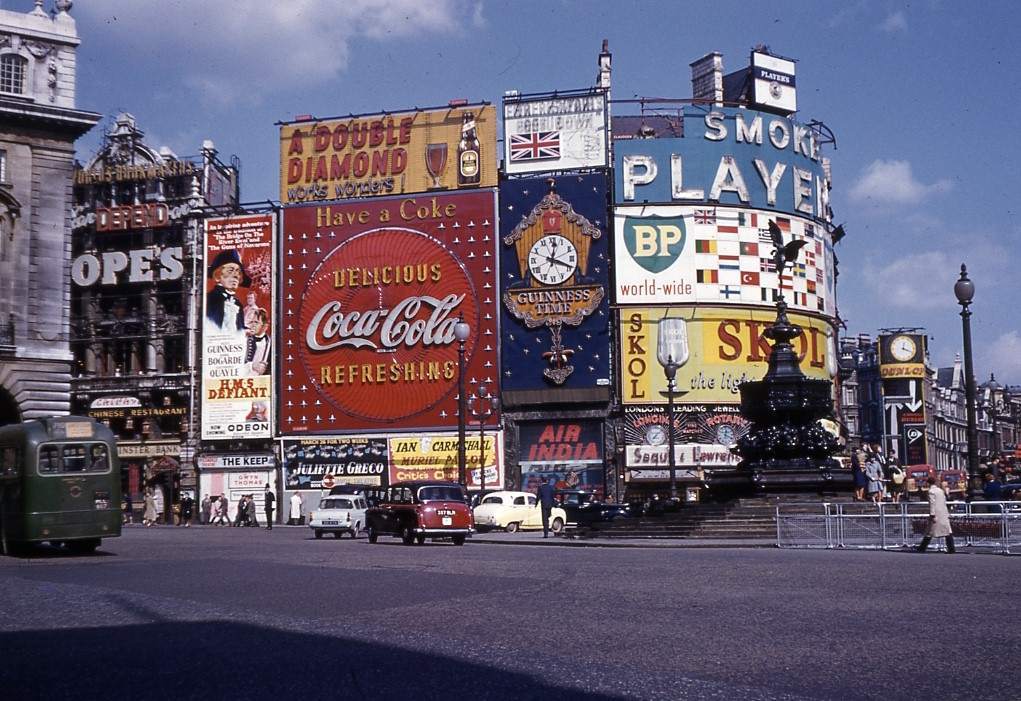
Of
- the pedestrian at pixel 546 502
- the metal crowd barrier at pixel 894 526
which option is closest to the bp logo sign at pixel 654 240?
the pedestrian at pixel 546 502

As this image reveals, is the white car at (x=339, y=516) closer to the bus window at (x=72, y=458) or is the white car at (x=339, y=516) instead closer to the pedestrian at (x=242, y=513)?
the bus window at (x=72, y=458)

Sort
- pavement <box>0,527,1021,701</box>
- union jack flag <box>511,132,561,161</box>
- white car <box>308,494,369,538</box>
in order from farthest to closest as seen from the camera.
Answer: union jack flag <box>511,132,561,161</box>
white car <box>308,494,369,538</box>
pavement <box>0,527,1021,701</box>

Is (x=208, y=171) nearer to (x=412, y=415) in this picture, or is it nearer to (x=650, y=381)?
(x=412, y=415)

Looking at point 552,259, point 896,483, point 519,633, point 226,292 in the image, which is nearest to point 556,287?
point 552,259

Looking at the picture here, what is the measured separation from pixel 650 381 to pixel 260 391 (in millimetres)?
19871

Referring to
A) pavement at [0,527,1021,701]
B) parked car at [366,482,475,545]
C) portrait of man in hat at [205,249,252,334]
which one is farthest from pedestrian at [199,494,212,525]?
pavement at [0,527,1021,701]

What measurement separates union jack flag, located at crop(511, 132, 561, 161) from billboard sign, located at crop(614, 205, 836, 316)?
4533 mm

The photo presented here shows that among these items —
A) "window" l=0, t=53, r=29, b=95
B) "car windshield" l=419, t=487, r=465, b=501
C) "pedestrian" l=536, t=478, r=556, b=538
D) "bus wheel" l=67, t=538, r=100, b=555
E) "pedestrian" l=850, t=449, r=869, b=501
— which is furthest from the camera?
"window" l=0, t=53, r=29, b=95

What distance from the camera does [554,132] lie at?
59.4m

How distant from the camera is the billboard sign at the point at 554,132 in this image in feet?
193

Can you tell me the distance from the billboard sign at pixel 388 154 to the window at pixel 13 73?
2558 centimetres

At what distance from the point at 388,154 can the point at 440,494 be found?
33297 mm

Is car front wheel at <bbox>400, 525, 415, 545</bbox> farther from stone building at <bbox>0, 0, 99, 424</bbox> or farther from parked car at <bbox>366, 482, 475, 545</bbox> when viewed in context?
stone building at <bbox>0, 0, 99, 424</bbox>

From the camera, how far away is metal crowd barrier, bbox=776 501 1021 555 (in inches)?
907
